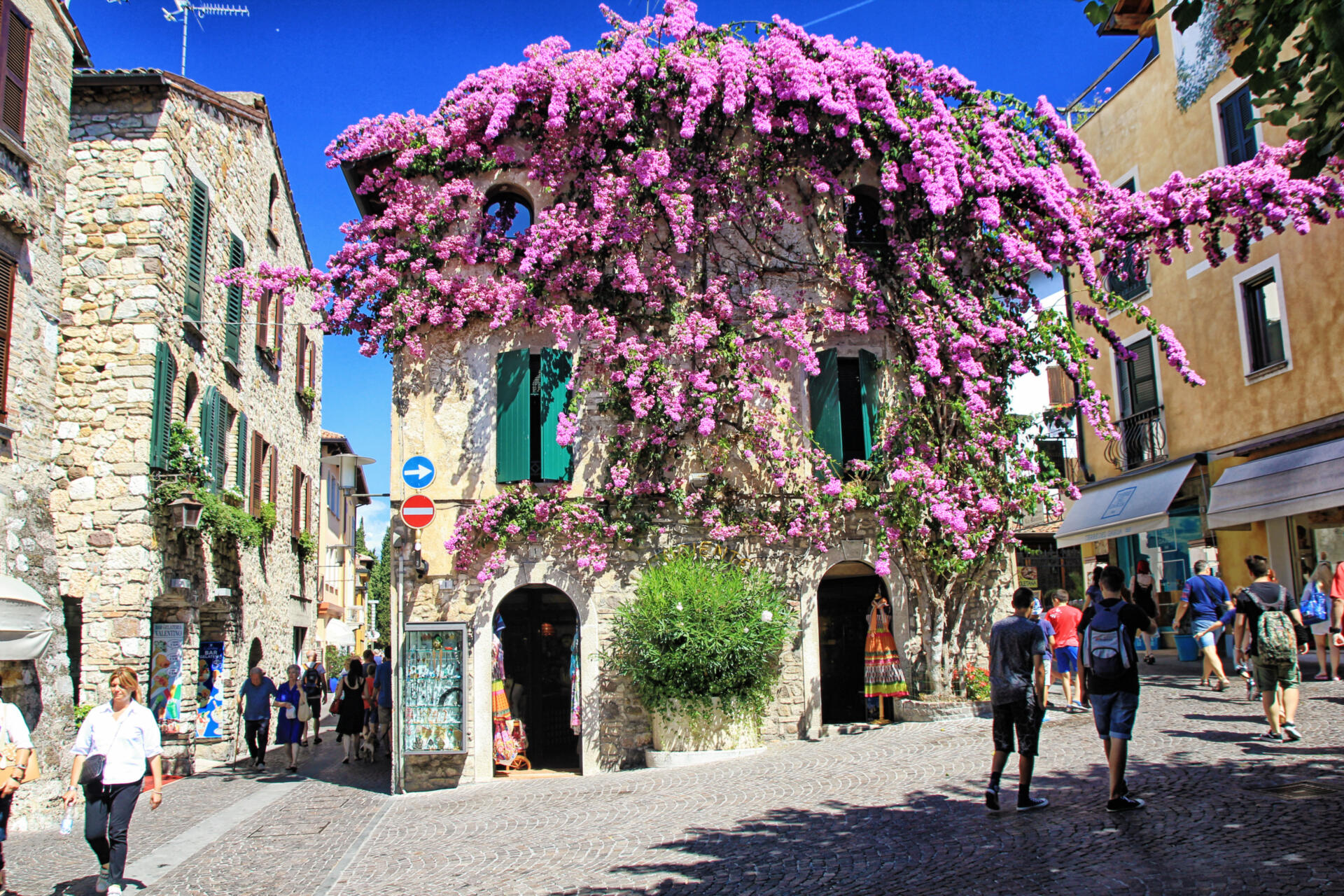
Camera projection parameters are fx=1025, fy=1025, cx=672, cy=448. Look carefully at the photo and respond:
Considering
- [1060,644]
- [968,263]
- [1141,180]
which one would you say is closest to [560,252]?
[968,263]

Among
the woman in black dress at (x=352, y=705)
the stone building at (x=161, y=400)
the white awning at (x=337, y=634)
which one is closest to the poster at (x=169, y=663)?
the stone building at (x=161, y=400)

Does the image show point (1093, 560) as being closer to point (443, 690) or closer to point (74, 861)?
point (443, 690)

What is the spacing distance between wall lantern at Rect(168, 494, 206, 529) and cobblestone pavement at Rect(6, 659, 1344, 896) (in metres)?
3.78

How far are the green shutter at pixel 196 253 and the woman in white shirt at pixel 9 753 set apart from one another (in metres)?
9.53

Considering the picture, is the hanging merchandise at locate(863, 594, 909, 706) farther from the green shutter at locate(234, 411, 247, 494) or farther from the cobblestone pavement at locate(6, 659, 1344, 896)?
the green shutter at locate(234, 411, 247, 494)

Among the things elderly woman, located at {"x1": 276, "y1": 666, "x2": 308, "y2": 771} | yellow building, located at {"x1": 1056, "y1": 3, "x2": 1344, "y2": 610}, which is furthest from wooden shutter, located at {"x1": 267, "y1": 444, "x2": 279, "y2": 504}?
yellow building, located at {"x1": 1056, "y1": 3, "x2": 1344, "y2": 610}

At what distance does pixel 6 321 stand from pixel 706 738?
9722mm

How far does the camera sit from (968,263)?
14.2 metres

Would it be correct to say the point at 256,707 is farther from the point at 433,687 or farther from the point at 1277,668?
the point at 1277,668

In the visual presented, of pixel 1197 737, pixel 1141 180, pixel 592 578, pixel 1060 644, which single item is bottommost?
pixel 1197 737

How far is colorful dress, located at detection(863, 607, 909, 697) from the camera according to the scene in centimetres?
1328

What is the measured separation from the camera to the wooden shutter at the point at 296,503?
76.7 feet

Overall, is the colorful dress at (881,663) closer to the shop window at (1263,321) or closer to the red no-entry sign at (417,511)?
the red no-entry sign at (417,511)

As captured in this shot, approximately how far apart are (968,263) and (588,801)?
345 inches
